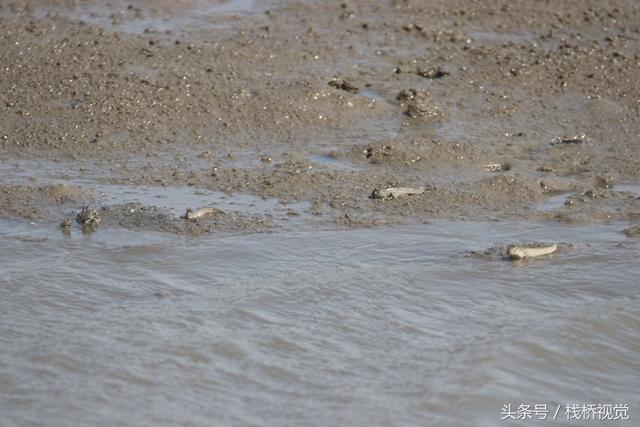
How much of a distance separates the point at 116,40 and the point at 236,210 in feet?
7.93

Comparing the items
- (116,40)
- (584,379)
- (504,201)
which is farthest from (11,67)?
(584,379)

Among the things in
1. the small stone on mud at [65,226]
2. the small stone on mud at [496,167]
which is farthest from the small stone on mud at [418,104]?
the small stone on mud at [65,226]

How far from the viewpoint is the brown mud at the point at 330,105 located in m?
6.94

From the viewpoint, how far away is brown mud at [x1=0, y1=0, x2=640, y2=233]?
22.8ft

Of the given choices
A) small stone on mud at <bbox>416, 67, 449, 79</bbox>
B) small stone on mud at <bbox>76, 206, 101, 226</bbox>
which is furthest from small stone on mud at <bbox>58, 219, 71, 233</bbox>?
small stone on mud at <bbox>416, 67, 449, 79</bbox>

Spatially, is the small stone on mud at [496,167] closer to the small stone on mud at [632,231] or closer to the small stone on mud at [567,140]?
the small stone on mud at [567,140]

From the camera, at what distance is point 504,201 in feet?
22.7

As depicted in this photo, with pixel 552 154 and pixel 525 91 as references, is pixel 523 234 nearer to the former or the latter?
pixel 552 154

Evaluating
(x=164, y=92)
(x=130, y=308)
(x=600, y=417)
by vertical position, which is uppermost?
(x=164, y=92)

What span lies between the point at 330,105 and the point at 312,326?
2.66 m

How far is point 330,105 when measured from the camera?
25.7ft

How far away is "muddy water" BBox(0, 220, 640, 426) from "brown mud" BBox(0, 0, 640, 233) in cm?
36

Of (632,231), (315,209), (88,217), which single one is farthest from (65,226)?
(632,231)

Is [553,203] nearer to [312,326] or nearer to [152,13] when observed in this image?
[312,326]
